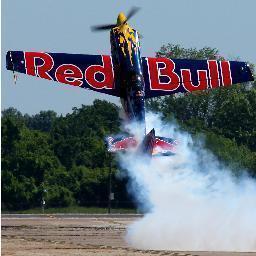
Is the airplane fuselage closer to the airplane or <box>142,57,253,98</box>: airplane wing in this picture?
the airplane

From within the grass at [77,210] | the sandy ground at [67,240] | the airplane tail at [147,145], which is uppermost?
the grass at [77,210]

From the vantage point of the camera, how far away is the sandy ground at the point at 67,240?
51.4 m

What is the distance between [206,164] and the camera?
74062mm

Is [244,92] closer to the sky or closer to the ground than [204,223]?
closer to the sky

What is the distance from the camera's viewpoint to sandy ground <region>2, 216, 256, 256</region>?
51.4 m

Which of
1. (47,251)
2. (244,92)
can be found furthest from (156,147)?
(244,92)

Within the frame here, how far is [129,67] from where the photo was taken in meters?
70.9

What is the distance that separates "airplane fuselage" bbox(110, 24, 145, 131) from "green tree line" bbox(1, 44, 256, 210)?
1430 inches

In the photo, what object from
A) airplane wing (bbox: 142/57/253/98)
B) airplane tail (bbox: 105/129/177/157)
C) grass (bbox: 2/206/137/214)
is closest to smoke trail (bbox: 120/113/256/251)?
airplane tail (bbox: 105/129/177/157)

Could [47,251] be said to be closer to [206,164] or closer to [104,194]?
[206,164]

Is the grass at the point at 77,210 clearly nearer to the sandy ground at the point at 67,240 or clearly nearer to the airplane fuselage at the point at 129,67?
the sandy ground at the point at 67,240

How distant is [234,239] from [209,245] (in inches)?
58.7

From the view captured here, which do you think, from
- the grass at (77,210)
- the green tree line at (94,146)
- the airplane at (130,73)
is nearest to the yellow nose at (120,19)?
the airplane at (130,73)

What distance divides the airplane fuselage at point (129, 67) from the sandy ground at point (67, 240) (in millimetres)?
8257
